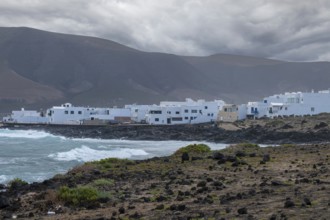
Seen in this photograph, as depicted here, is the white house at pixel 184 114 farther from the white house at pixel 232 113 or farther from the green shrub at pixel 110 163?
the green shrub at pixel 110 163

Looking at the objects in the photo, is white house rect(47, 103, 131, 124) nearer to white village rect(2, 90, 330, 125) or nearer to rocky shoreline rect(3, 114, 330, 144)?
white village rect(2, 90, 330, 125)

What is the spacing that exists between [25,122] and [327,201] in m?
114

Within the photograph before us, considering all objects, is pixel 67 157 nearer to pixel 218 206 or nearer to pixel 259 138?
pixel 259 138

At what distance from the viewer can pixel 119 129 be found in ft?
293

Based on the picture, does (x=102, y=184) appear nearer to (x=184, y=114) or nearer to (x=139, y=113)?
(x=184, y=114)

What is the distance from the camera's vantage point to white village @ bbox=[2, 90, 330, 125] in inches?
3738

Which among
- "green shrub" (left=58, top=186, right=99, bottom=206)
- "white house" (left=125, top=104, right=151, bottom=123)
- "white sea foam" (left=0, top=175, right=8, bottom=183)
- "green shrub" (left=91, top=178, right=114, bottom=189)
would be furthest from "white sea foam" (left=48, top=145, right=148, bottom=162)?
"white house" (left=125, top=104, right=151, bottom=123)

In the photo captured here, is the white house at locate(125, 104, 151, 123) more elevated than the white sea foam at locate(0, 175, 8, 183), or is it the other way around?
the white house at locate(125, 104, 151, 123)

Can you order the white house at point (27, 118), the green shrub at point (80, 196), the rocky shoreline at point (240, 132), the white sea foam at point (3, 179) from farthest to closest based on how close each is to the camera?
the white house at point (27, 118) < the rocky shoreline at point (240, 132) < the white sea foam at point (3, 179) < the green shrub at point (80, 196)

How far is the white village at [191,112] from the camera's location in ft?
311

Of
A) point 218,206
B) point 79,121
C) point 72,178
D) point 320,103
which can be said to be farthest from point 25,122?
point 218,206

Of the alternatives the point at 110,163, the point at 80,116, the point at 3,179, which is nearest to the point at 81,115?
the point at 80,116

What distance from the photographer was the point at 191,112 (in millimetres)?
105625

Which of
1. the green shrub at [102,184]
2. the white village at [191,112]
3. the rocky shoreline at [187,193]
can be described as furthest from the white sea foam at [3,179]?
the white village at [191,112]
